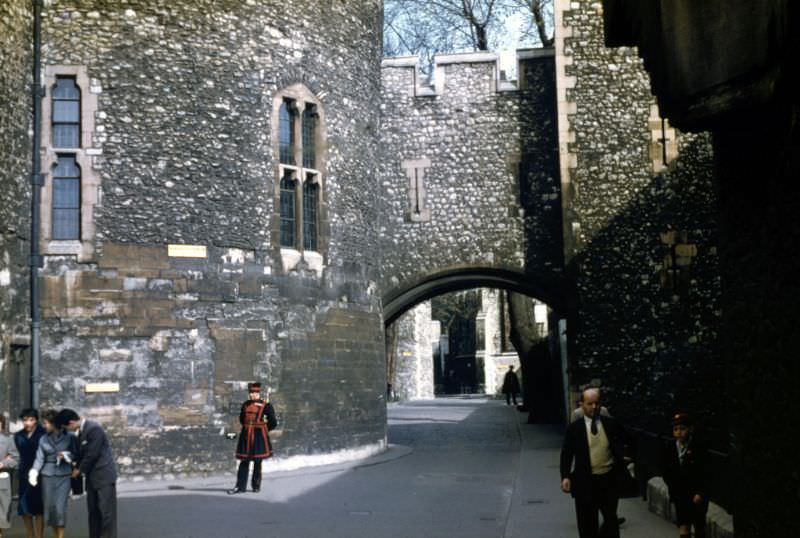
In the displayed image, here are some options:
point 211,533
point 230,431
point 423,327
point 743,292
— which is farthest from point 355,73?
point 423,327

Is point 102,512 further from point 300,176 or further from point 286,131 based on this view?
point 286,131

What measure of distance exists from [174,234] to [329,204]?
2.97 m

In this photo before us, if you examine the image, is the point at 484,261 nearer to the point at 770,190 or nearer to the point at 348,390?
the point at 348,390

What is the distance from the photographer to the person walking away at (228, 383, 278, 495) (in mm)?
14734

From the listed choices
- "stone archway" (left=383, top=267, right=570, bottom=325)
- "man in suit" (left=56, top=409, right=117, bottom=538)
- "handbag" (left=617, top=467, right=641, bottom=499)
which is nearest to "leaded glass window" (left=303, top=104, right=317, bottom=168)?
"stone archway" (left=383, top=267, right=570, bottom=325)

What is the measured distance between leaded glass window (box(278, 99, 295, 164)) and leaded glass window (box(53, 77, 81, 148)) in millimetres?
3103

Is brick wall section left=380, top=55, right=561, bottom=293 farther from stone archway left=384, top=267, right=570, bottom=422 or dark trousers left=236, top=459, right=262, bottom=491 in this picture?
dark trousers left=236, top=459, right=262, bottom=491

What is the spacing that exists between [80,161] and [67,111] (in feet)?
2.64

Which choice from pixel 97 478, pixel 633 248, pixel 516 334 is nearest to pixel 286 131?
pixel 633 248

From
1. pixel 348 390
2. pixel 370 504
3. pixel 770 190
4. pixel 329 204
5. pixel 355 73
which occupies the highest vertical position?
pixel 355 73

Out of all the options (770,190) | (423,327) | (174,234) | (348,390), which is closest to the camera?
(770,190)

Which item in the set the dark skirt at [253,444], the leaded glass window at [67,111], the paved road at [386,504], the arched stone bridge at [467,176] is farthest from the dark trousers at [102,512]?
the arched stone bridge at [467,176]

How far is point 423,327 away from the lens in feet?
179

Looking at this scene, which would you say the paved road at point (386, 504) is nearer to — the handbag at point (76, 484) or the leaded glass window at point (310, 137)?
the handbag at point (76, 484)
